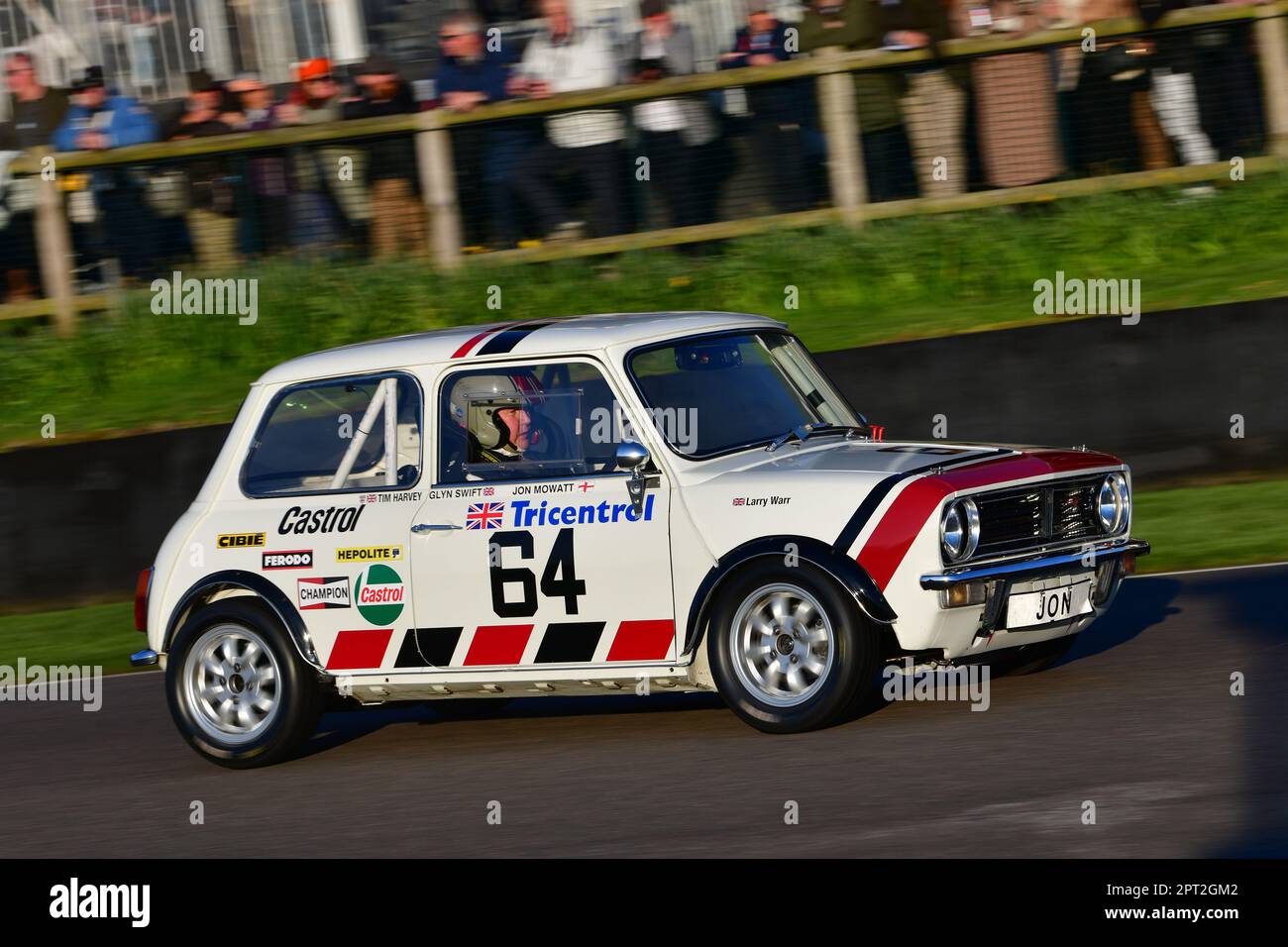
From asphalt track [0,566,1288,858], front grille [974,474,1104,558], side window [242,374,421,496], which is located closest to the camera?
asphalt track [0,566,1288,858]

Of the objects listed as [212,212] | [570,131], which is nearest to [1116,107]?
[570,131]

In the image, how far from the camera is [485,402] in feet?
28.6

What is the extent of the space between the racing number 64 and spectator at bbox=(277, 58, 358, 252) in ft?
28.7

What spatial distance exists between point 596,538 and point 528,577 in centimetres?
35

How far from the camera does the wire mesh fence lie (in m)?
15.6

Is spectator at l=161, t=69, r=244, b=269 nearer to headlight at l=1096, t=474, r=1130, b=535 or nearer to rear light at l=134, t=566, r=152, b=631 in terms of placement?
rear light at l=134, t=566, r=152, b=631

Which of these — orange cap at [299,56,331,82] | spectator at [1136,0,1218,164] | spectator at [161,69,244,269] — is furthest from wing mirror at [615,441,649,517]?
orange cap at [299,56,331,82]

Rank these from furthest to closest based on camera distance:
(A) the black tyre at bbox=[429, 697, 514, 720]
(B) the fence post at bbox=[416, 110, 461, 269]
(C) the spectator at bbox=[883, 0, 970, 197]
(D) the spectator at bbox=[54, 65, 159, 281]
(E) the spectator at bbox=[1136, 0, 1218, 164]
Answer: (D) the spectator at bbox=[54, 65, 159, 281] < (B) the fence post at bbox=[416, 110, 461, 269] < (C) the spectator at bbox=[883, 0, 970, 197] < (E) the spectator at bbox=[1136, 0, 1218, 164] < (A) the black tyre at bbox=[429, 697, 514, 720]

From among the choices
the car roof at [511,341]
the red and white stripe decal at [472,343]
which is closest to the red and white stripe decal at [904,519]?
the car roof at [511,341]

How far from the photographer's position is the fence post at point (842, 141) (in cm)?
1591

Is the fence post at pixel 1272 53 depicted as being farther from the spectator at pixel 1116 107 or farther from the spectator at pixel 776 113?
the spectator at pixel 776 113

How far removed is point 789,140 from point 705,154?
2.36 ft

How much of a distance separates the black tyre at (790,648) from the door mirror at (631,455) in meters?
0.59

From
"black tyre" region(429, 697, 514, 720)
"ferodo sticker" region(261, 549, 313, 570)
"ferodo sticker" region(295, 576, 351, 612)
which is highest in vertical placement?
"ferodo sticker" region(261, 549, 313, 570)
